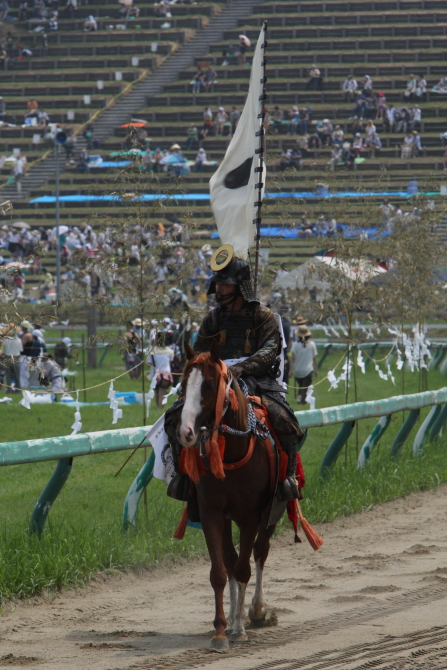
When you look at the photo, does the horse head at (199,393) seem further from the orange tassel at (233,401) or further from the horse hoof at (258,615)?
the horse hoof at (258,615)

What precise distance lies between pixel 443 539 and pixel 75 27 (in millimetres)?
58224

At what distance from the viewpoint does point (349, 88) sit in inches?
1984

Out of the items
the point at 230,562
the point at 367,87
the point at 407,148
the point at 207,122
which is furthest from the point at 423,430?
the point at 367,87

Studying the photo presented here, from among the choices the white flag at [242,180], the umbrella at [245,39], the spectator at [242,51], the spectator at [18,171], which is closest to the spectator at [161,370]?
the white flag at [242,180]

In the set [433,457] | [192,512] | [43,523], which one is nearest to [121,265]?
[43,523]

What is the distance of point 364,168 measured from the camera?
42938mm

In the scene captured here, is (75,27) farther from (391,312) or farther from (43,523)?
(43,523)

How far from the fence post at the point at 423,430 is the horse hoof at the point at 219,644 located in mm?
6281

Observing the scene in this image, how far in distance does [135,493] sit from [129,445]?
0.44 meters

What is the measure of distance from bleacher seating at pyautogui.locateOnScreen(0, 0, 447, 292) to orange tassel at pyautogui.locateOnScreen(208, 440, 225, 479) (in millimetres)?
35092

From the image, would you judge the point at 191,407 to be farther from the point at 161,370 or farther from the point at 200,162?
the point at 200,162

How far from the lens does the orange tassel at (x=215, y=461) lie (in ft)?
18.5

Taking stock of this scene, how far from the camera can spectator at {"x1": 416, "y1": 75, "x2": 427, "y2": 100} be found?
49.7 meters

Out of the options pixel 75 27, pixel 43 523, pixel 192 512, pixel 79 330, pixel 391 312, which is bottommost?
pixel 79 330
